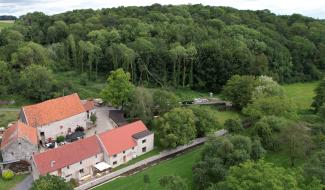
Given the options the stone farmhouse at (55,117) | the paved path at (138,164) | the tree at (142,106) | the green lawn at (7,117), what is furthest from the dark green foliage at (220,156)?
the green lawn at (7,117)

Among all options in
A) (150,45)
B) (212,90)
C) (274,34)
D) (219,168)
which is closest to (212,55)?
(212,90)

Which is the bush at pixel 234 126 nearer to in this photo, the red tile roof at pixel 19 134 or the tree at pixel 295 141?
the tree at pixel 295 141

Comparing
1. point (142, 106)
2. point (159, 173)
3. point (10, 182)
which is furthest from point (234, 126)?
point (10, 182)

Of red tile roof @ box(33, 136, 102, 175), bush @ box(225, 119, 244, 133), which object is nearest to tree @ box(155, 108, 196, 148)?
bush @ box(225, 119, 244, 133)

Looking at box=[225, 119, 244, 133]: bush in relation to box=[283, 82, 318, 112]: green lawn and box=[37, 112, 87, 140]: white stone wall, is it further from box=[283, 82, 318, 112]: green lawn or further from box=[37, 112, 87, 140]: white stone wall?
box=[37, 112, 87, 140]: white stone wall

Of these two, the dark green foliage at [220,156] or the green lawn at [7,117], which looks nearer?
the dark green foliage at [220,156]

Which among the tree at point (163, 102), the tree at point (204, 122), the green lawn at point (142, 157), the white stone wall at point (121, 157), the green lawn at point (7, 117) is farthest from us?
the tree at point (163, 102)

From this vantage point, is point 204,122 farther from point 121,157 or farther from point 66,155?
point 66,155
